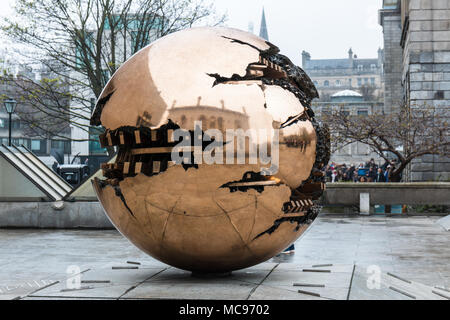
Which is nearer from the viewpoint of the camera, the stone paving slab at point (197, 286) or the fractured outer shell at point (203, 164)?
the stone paving slab at point (197, 286)

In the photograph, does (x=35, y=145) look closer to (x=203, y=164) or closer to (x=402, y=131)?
(x=402, y=131)

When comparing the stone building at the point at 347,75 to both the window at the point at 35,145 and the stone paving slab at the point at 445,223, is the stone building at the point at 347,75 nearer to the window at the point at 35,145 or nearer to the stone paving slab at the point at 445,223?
the window at the point at 35,145

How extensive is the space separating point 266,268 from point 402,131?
61.2 feet

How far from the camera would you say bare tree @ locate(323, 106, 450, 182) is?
22.8 metres

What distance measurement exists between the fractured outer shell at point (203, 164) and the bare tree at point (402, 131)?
1766cm

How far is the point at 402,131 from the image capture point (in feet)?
78.3

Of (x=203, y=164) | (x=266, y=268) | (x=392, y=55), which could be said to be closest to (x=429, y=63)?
(x=392, y=55)

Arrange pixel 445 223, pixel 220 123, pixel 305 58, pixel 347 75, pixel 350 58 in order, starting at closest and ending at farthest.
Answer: pixel 220 123 → pixel 445 223 → pixel 347 75 → pixel 305 58 → pixel 350 58

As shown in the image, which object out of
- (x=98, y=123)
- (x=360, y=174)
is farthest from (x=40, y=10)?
(x=98, y=123)

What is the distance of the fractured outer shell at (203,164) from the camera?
17.1 feet

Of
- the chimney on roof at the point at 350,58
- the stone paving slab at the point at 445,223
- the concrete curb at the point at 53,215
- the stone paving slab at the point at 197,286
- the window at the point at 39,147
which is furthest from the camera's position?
the chimney on roof at the point at 350,58

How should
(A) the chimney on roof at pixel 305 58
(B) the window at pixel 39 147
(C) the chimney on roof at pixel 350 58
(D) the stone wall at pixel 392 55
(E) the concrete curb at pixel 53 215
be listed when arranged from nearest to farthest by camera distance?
(E) the concrete curb at pixel 53 215
(D) the stone wall at pixel 392 55
(B) the window at pixel 39 147
(A) the chimney on roof at pixel 305 58
(C) the chimney on roof at pixel 350 58

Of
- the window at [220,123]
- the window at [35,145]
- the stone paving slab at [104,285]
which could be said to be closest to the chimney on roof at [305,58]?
the window at [35,145]
